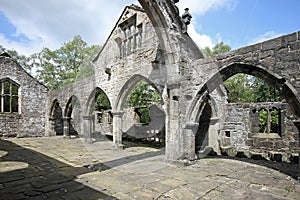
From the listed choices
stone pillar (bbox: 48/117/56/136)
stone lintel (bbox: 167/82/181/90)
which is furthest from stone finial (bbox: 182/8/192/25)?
stone pillar (bbox: 48/117/56/136)

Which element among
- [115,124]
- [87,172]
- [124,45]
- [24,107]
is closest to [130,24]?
[124,45]

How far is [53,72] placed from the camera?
74.0 feet

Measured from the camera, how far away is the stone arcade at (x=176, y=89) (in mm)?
4520

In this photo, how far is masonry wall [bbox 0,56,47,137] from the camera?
13.5 metres

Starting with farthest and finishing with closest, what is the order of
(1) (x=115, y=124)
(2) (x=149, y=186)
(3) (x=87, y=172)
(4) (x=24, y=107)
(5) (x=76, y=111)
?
1. (5) (x=76, y=111)
2. (4) (x=24, y=107)
3. (1) (x=115, y=124)
4. (3) (x=87, y=172)
5. (2) (x=149, y=186)

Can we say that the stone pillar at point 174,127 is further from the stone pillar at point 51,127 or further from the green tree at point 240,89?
the green tree at point 240,89

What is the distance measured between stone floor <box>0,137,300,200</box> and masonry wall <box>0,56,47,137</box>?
895 cm

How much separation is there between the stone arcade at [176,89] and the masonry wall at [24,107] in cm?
5

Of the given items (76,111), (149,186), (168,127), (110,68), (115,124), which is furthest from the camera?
(76,111)

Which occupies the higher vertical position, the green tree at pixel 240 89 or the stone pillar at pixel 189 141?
the green tree at pixel 240 89

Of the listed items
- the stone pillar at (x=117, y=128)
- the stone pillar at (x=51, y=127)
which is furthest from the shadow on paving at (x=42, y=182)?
the stone pillar at (x=51, y=127)

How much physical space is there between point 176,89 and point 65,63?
64.5 feet

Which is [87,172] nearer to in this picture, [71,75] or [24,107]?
[24,107]

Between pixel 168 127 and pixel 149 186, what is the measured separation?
2.32 m
